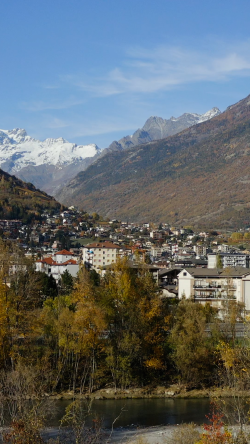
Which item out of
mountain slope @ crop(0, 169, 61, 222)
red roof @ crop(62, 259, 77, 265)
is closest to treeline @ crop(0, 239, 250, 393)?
red roof @ crop(62, 259, 77, 265)

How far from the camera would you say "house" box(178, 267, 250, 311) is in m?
63.1

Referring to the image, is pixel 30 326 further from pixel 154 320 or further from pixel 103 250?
pixel 103 250

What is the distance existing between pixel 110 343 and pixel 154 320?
12.1ft

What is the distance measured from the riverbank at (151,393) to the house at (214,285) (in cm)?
2192

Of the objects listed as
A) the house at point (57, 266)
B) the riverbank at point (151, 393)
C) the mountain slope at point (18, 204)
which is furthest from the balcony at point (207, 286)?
the mountain slope at point (18, 204)

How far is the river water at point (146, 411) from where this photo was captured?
109 feet

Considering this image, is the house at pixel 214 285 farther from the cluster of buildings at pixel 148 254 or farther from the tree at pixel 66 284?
the tree at pixel 66 284

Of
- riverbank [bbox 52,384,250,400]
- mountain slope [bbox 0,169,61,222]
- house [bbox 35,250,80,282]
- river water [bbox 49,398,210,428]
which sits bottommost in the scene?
river water [bbox 49,398,210,428]

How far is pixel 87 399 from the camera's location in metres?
38.6

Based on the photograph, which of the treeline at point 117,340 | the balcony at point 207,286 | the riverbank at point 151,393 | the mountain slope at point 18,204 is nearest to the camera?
the riverbank at point 151,393

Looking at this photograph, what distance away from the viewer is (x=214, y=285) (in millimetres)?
65688

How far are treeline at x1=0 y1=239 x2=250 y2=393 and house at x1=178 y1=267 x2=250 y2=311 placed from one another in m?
19.2

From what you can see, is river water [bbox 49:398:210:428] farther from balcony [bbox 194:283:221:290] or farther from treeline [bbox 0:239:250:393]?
balcony [bbox 194:283:221:290]

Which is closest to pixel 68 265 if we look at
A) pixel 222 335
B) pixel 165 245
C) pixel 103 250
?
pixel 103 250
